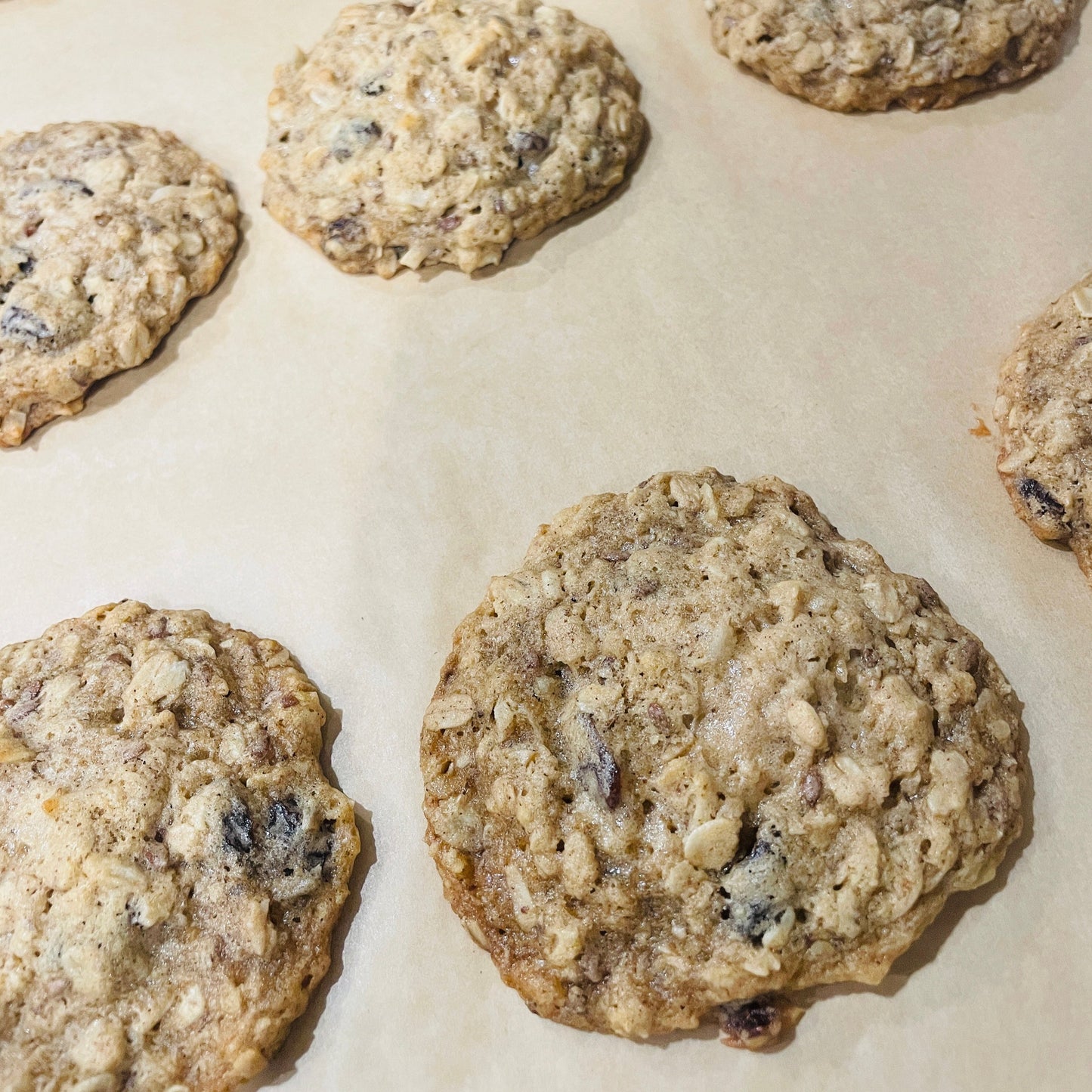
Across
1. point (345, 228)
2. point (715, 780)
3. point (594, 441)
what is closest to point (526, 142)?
point (345, 228)

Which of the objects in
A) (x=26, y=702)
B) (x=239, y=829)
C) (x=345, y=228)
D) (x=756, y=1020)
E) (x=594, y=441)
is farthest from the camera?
(x=345, y=228)

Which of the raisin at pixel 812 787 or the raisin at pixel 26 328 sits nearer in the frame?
the raisin at pixel 812 787

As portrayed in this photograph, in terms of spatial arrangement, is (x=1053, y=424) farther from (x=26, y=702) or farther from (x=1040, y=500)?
(x=26, y=702)

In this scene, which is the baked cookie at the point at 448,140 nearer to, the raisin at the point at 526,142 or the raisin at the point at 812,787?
the raisin at the point at 526,142

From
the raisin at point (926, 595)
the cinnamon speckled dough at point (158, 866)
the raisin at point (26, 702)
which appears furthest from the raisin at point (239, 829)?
the raisin at point (926, 595)

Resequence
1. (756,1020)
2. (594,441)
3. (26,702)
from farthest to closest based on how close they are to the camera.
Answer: (594,441) → (26,702) → (756,1020)

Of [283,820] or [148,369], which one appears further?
[148,369]

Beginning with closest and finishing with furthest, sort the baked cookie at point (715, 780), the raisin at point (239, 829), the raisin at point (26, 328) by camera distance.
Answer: the baked cookie at point (715, 780), the raisin at point (239, 829), the raisin at point (26, 328)
